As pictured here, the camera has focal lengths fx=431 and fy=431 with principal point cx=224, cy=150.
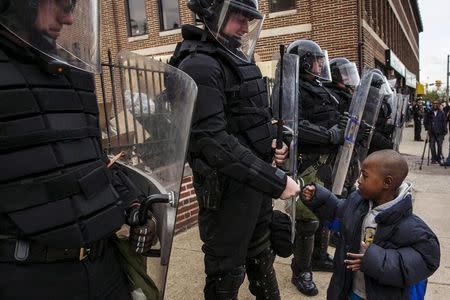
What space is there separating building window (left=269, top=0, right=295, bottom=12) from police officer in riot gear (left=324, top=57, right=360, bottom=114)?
855 centimetres

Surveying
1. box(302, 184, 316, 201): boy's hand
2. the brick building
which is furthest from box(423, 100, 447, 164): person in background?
box(302, 184, 316, 201): boy's hand

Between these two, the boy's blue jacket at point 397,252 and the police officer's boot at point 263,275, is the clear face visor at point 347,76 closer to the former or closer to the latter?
the police officer's boot at point 263,275

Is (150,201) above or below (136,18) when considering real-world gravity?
below

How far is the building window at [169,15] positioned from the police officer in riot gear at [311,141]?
1173 cm

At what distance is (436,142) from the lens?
36.7ft

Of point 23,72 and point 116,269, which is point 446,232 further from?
point 23,72

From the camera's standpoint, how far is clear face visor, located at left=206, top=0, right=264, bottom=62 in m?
2.31

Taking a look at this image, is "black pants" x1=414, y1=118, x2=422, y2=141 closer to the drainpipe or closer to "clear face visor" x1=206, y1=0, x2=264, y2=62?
the drainpipe

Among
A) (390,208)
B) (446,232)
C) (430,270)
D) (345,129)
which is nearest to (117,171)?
(390,208)

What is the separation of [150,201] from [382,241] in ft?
3.66

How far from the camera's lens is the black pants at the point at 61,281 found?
1341mm

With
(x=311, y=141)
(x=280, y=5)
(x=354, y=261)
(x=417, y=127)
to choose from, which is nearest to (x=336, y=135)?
(x=311, y=141)

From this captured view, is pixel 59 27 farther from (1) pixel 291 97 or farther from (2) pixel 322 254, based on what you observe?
(2) pixel 322 254

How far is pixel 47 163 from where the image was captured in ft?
4.32
